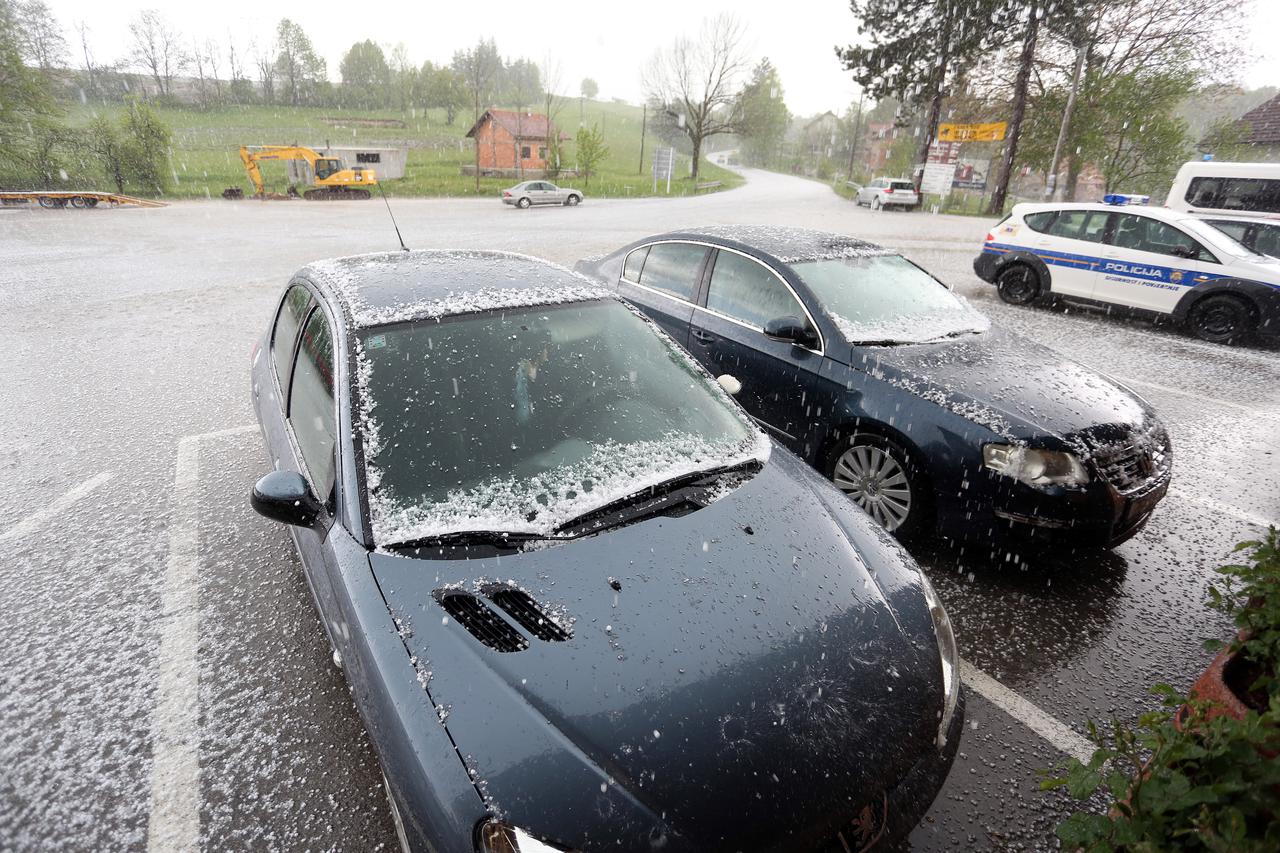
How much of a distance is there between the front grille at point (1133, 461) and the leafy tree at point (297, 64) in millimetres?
104783

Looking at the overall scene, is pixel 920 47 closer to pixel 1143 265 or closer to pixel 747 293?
pixel 1143 265

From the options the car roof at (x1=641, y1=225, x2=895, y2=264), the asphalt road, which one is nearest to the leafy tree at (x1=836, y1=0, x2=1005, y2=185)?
the asphalt road

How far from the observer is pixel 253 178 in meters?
29.8

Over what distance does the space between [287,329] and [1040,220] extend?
10.0 metres

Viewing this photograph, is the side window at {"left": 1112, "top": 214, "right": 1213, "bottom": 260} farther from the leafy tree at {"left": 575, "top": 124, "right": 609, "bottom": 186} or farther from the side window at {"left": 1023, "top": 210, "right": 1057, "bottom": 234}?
the leafy tree at {"left": 575, "top": 124, "right": 609, "bottom": 186}

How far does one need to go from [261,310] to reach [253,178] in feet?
89.9

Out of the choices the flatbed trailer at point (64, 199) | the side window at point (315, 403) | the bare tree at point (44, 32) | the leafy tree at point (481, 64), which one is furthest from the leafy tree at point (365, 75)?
the side window at point (315, 403)

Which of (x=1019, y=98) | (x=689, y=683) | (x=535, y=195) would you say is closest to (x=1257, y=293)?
(x=689, y=683)

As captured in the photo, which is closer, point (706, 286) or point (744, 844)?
point (744, 844)

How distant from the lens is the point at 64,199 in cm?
2394

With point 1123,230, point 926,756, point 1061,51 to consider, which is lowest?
point 926,756

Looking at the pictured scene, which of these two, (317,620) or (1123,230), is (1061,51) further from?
(317,620)

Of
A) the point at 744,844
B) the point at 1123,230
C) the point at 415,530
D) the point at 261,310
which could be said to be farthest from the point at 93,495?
the point at 1123,230

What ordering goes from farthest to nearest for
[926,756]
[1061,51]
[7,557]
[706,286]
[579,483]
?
1. [1061,51]
2. [706,286]
3. [7,557]
4. [579,483]
5. [926,756]
